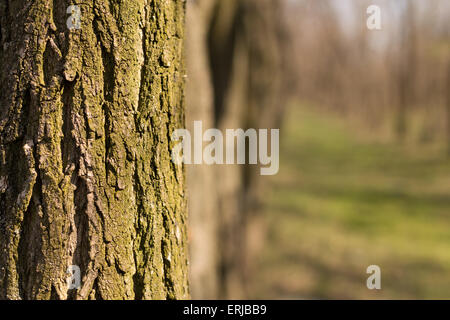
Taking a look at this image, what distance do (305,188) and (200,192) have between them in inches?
361

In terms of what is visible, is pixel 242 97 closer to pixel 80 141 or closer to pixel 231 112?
pixel 231 112

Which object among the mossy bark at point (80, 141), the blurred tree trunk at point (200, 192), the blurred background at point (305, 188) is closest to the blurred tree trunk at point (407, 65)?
the blurred background at point (305, 188)

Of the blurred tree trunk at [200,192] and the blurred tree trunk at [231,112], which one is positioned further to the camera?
the blurred tree trunk at [231,112]

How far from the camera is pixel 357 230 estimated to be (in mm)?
8516

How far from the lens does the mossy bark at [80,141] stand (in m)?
1.46

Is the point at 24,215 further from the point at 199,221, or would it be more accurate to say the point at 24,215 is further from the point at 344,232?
the point at 344,232

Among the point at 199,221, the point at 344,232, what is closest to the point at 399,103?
the point at 344,232

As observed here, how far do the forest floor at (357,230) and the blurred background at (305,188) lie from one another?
3 cm

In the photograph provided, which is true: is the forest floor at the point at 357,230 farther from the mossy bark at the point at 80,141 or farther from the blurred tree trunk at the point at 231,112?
the mossy bark at the point at 80,141

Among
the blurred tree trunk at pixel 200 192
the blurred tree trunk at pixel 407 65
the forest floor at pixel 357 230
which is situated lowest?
the forest floor at pixel 357 230

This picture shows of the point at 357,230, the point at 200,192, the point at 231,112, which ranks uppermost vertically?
the point at 231,112

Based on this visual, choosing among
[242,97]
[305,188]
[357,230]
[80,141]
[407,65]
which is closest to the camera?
[80,141]

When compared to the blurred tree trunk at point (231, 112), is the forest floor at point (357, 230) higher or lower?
lower

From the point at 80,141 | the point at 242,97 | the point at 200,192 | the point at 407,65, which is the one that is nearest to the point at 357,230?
the point at 242,97
